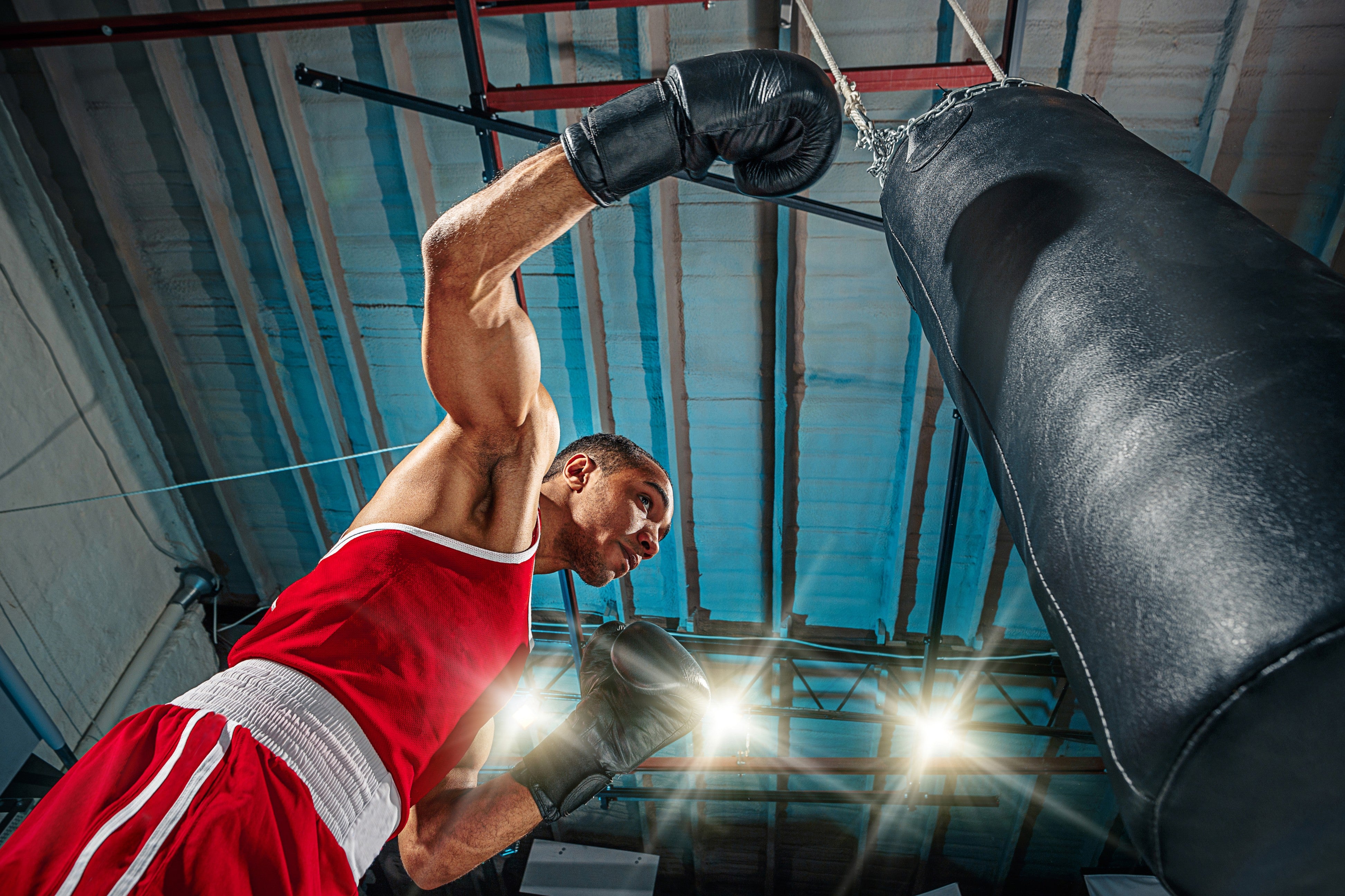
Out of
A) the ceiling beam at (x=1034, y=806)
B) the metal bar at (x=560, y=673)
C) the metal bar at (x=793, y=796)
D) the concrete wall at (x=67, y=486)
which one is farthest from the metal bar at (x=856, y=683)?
the concrete wall at (x=67, y=486)

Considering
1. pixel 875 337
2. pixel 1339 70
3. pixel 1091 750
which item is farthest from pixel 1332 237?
pixel 1091 750

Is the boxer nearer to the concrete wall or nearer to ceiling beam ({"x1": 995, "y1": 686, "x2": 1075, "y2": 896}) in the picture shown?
the concrete wall

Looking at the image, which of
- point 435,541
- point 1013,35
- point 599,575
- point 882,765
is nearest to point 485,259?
point 435,541

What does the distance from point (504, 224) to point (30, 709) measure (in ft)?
14.2

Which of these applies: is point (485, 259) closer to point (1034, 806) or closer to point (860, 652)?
point (860, 652)

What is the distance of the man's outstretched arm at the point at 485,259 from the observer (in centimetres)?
153

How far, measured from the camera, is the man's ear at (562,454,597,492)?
272 cm

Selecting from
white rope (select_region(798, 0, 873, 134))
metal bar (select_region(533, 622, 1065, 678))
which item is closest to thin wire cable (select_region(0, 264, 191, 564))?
metal bar (select_region(533, 622, 1065, 678))

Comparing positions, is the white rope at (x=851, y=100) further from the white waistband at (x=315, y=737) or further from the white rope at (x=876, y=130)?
the white waistband at (x=315, y=737)

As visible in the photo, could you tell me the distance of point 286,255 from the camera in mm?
4340

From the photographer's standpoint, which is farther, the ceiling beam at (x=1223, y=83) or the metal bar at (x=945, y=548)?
the metal bar at (x=945, y=548)

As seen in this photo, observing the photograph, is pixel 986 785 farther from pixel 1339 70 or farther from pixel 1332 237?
pixel 1339 70

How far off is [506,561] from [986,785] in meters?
6.69

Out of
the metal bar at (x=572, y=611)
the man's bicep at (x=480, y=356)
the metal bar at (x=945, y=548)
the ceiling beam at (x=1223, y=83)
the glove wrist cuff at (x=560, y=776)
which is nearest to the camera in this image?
the man's bicep at (x=480, y=356)
